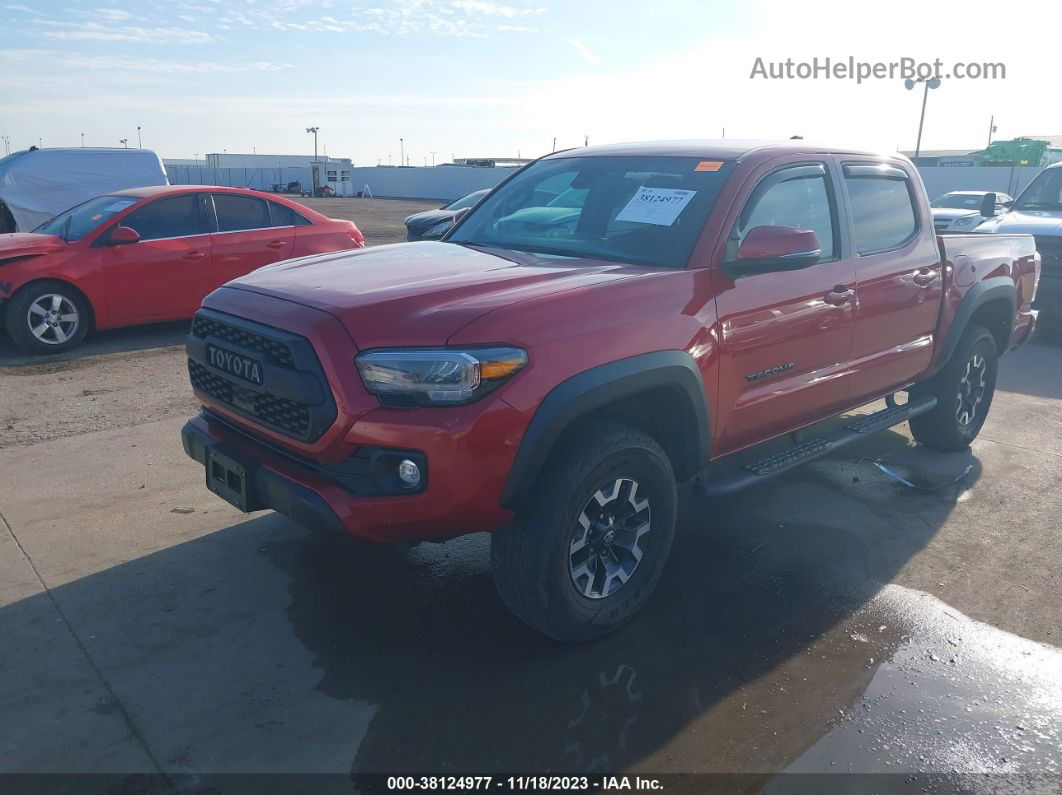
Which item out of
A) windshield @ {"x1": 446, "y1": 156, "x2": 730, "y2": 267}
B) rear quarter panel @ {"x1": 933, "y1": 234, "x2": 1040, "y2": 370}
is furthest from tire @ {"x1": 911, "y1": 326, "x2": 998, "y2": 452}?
windshield @ {"x1": 446, "y1": 156, "x2": 730, "y2": 267}

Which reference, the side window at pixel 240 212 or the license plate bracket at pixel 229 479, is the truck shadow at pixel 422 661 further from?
the side window at pixel 240 212

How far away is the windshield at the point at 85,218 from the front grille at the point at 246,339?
5761mm

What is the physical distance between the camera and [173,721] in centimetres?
305

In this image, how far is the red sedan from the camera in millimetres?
8234

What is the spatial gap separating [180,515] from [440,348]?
2543 mm

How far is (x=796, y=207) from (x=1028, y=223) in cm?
724

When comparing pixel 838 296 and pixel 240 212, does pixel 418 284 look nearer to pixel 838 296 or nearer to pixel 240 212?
pixel 838 296

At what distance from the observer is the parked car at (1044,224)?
32.1ft

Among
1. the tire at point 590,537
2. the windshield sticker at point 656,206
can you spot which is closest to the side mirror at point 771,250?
the windshield sticker at point 656,206

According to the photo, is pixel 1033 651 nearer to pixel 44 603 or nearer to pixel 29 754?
pixel 29 754

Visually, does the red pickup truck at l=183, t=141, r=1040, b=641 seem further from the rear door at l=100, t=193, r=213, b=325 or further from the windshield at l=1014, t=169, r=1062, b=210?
the windshield at l=1014, t=169, r=1062, b=210

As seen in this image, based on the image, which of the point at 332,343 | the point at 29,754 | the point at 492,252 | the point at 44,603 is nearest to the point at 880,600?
the point at 492,252

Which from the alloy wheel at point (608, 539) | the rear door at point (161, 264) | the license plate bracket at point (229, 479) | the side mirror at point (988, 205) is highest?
the side mirror at point (988, 205)

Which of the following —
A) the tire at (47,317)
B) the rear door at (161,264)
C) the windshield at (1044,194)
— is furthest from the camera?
the windshield at (1044,194)
